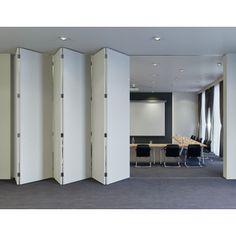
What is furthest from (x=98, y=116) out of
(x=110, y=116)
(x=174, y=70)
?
(x=174, y=70)

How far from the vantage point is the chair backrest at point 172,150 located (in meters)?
9.68

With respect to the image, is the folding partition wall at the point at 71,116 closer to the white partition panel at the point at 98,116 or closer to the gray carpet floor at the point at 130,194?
the white partition panel at the point at 98,116

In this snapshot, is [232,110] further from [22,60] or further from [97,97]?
[22,60]

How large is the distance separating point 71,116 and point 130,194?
232 cm

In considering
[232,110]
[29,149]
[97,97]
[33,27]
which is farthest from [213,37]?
[29,149]

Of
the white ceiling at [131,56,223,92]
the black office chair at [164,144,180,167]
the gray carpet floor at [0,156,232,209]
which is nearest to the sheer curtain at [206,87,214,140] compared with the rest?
the white ceiling at [131,56,223,92]

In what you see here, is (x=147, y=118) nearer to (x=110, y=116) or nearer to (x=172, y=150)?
(x=172, y=150)

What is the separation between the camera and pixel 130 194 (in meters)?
5.92

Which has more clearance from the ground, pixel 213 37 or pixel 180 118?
pixel 213 37

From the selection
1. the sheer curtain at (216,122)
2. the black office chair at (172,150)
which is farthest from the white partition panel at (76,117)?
the sheer curtain at (216,122)

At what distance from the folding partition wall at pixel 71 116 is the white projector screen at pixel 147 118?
957 cm

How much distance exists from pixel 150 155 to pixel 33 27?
6110 mm

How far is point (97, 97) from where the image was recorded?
23.7 feet

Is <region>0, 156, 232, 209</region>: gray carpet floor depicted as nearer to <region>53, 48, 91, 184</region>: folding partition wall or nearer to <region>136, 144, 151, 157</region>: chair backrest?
<region>53, 48, 91, 184</region>: folding partition wall
